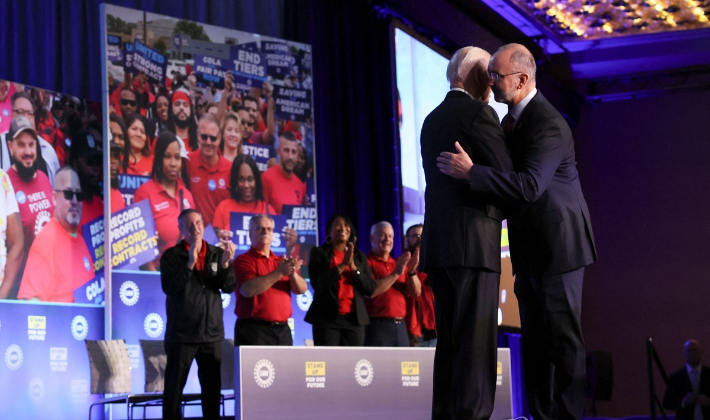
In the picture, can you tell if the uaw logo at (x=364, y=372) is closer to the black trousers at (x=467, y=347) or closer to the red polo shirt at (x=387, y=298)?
the red polo shirt at (x=387, y=298)

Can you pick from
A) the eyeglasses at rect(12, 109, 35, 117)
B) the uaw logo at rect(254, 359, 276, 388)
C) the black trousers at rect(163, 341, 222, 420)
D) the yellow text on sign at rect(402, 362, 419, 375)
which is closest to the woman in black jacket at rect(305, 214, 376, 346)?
the yellow text on sign at rect(402, 362, 419, 375)

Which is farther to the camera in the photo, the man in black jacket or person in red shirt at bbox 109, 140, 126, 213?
person in red shirt at bbox 109, 140, 126, 213

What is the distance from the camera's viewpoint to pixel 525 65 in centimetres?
288

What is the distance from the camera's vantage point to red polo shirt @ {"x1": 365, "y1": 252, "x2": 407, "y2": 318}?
5.99m

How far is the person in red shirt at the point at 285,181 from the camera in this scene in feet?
23.1

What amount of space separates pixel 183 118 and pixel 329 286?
200cm

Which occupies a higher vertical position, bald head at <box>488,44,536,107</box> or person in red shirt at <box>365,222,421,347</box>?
bald head at <box>488,44,536,107</box>

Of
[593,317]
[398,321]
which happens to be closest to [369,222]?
[398,321]

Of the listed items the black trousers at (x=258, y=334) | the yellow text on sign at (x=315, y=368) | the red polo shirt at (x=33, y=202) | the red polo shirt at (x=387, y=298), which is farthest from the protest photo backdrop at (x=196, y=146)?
the yellow text on sign at (x=315, y=368)

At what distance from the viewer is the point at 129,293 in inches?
244

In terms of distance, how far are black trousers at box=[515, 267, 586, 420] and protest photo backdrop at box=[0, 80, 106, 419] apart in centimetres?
411

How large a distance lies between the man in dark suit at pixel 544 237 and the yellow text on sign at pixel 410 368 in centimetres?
223

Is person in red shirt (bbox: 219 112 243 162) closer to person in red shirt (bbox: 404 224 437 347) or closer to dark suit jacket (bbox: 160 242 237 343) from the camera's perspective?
person in red shirt (bbox: 404 224 437 347)

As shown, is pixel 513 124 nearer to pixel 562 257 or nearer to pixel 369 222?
pixel 562 257
